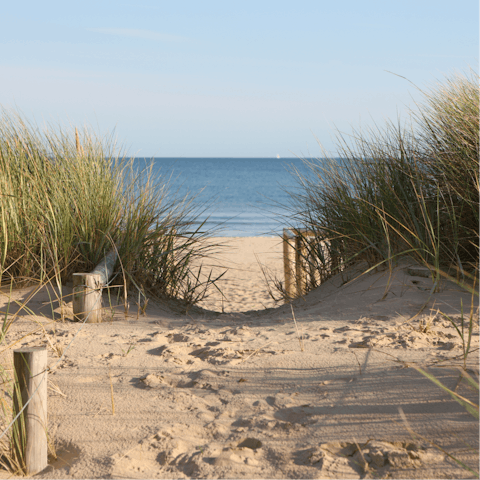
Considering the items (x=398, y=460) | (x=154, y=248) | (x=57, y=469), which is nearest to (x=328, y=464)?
(x=398, y=460)

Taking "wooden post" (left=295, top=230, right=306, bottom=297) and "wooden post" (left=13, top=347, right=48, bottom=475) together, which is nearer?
"wooden post" (left=13, top=347, right=48, bottom=475)

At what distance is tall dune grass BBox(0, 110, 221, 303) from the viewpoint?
12.4ft

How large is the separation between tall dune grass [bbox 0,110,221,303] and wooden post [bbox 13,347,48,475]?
186 cm

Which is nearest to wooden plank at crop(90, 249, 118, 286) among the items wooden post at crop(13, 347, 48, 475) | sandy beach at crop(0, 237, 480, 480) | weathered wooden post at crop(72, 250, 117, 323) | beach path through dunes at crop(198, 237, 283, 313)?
weathered wooden post at crop(72, 250, 117, 323)

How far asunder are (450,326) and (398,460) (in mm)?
1473

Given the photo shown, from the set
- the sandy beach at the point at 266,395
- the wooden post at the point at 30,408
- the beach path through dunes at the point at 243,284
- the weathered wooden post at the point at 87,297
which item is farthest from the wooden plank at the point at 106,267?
the wooden post at the point at 30,408

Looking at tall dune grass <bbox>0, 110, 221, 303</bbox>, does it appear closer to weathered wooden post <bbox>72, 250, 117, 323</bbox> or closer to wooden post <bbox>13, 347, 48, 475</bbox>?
weathered wooden post <bbox>72, 250, 117, 323</bbox>

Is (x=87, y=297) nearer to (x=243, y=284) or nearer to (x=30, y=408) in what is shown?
(x=30, y=408)

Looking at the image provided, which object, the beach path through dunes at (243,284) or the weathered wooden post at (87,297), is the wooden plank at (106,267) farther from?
the beach path through dunes at (243,284)

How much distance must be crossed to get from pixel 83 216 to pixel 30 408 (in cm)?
236

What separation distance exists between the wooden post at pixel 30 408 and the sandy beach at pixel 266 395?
0.08 meters

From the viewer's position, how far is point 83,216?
3.90 m

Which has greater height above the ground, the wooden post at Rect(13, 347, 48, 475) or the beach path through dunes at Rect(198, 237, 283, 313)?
the wooden post at Rect(13, 347, 48, 475)

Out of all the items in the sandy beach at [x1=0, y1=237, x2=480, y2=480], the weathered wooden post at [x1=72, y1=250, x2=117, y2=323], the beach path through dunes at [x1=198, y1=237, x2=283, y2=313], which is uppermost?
the weathered wooden post at [x1=72, y1=250, x2=117, y2=323]
